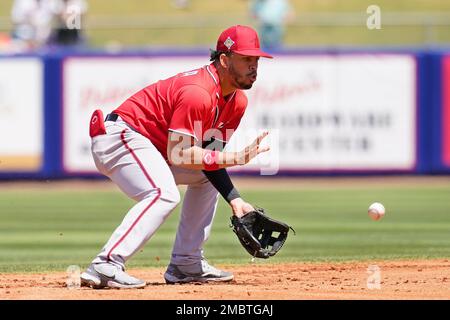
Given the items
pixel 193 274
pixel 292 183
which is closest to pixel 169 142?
pixel 193 274

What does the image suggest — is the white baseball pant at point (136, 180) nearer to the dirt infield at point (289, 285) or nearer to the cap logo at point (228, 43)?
the dirt infield at point (289, 285)

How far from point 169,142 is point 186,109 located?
27 centimetres

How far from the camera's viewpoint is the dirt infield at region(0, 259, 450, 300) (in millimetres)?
6906

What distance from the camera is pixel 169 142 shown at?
7074 mm

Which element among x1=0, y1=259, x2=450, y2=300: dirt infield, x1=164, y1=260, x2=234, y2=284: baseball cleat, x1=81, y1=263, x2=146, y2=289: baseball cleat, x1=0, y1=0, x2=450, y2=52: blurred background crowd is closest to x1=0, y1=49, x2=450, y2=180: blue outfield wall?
x1=0, y1=0, x2=450, y2=52: blurred background crowd

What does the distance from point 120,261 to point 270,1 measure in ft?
44.0

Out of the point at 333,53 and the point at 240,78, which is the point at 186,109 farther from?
the point at 333,53

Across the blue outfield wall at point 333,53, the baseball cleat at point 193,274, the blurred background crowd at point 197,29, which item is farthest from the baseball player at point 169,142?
the blue outfield wall at point 333,53

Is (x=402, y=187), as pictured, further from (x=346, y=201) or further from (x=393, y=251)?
(x=393, y=251)

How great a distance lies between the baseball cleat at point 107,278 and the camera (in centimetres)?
712

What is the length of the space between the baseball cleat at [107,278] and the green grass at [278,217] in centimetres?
180

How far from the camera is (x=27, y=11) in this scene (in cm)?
1969

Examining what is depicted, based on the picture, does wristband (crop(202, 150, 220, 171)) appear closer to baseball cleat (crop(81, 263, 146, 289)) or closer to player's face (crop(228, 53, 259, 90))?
player's face (crop(228, 53, 259, 90))

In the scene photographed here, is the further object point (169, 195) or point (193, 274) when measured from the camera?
point (193, 274)
